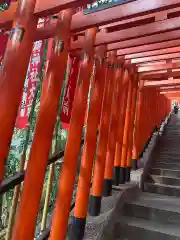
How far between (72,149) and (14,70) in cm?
118

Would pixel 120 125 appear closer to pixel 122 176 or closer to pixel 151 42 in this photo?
pixel 122 176

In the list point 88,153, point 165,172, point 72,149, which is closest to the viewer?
point 72,149

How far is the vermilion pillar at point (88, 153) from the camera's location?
3018 mm

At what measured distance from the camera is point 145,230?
138 inches

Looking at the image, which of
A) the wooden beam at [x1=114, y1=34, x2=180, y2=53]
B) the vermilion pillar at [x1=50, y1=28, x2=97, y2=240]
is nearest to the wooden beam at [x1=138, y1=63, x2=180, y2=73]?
the wooden beam at [x1=114, y1=34, x2=180, y2=53]

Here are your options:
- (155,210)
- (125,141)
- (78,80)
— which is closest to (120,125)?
(125,141)

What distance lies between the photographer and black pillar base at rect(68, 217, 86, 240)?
2.98 metres

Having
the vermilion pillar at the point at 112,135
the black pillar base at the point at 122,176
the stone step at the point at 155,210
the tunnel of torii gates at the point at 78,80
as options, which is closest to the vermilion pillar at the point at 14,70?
the tunnel of torii gates at the point at 78,80

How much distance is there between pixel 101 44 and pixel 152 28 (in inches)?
26.4

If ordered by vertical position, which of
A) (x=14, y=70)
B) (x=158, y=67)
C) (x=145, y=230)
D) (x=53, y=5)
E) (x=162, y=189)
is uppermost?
(x=158, y=67)

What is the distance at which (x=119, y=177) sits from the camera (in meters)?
4.73

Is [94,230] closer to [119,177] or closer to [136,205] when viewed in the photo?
[136,205]

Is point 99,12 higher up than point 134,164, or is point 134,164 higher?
point 99,12

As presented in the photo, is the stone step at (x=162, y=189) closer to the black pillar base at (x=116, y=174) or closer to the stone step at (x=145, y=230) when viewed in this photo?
the black pillar base at (x=116, y=174)
